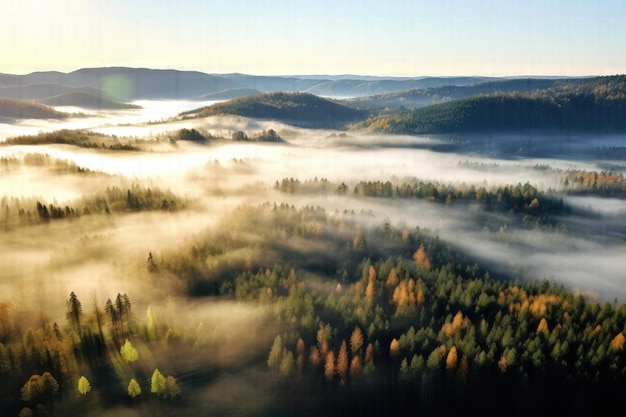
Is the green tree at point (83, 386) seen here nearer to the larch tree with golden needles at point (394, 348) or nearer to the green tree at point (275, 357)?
the green tree at point (275, 357)

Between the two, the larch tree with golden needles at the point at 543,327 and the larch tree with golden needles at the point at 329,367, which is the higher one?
the larch tree with golden needles at the point at 543,327

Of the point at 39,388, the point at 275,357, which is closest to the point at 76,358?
the point at 39,388

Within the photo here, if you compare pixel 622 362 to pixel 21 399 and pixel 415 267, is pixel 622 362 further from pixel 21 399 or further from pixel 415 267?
pixel 21 399

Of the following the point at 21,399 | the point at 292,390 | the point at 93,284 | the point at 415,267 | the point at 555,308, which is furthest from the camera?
the point at 415,267

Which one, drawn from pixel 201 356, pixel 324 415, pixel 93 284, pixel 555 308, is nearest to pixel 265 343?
pixel 201 356

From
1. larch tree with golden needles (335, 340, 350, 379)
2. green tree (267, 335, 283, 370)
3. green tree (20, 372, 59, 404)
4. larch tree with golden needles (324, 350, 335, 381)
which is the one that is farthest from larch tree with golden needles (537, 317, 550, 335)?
green tree (20, 372, 59, 404)

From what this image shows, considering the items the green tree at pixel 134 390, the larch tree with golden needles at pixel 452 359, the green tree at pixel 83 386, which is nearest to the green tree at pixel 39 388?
the green tree at pixel 83 386

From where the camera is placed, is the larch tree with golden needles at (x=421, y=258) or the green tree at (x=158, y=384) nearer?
the green tree at (x=158, y=384)

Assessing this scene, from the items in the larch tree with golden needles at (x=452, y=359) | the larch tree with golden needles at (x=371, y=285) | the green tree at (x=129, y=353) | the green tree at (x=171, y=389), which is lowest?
the green tree at (x=171, y=389)

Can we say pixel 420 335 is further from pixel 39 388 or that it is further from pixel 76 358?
pixel 39 388
